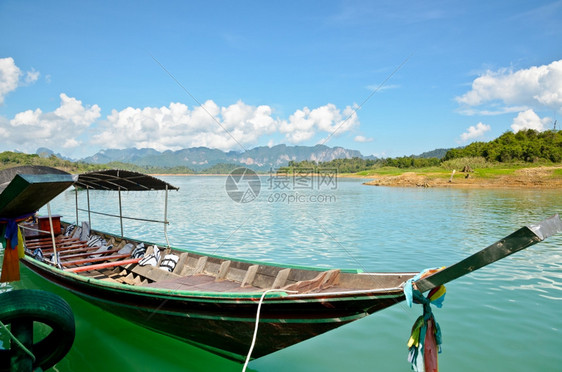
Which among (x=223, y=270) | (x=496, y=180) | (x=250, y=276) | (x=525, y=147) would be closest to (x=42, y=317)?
(x=250, y=276)

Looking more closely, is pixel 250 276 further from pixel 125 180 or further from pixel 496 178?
pixel 496 178

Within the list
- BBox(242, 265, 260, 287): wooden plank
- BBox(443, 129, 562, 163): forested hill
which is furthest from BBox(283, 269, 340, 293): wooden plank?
BBox(443, 129, 562, 163): forested hill

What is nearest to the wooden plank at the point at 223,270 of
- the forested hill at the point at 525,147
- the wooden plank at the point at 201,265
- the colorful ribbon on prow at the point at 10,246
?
the wooden plank at the point at 201,265

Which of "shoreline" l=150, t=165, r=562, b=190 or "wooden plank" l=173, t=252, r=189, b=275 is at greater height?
"shoreline" l=150, t=165, r=562, b=190

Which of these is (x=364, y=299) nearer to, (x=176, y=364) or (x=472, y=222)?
(x=176, y=364)

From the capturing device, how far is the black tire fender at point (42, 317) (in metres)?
3.09

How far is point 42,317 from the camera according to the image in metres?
3.23

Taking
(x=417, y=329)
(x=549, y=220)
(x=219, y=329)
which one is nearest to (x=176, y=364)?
(x=219, y=329)

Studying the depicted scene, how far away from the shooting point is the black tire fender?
3086 mm

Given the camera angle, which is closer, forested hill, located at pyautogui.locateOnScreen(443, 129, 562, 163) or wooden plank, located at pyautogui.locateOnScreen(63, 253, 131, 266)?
wooden plank, located at pyautogui.locateOnScreen(63, 253, 131, 266)

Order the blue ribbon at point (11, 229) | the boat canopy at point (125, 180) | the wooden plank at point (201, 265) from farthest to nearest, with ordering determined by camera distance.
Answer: the boat canopy at point (125, 180) → the wooden plank at point (201, 265) → the blue ribbon at point (11, 229)

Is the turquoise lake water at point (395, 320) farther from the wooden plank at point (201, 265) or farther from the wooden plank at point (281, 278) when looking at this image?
the wooden plank at point (201, 265)

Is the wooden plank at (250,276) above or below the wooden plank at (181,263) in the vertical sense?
above

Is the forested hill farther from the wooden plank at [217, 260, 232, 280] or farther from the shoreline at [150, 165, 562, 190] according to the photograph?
the wooden plank at [217, 260, 232, 280]
